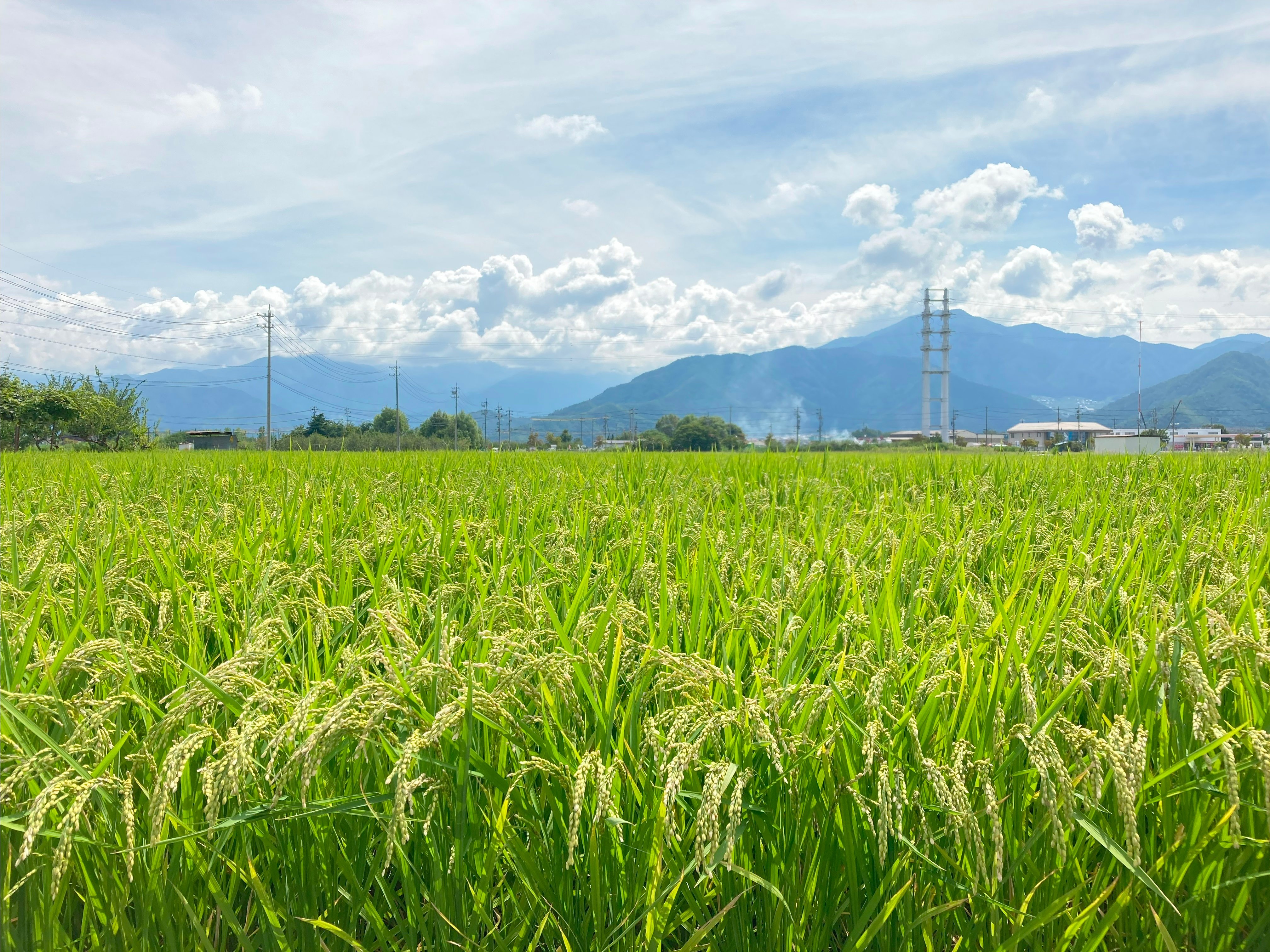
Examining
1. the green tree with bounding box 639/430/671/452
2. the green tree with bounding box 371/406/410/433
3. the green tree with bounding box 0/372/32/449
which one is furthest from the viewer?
the green tree with bounding box 371/406/410/433

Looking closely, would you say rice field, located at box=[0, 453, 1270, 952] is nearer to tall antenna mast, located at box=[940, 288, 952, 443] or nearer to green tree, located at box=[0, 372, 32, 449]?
green tree, located at box=[0, 372, 32, 449]

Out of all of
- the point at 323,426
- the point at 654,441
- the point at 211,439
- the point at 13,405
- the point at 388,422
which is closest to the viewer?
the point at 654,441

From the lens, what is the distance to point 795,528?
11.2 ft

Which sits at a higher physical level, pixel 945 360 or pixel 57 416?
pixel 945 360

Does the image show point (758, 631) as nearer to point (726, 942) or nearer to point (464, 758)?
point (726, 942)

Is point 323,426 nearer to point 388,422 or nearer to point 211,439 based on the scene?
point 211,439

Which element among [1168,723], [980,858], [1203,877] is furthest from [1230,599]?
[980,858]

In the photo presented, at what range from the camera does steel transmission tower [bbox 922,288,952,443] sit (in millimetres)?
137125

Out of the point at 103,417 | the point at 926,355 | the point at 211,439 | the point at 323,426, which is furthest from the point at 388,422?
the point at 926,355

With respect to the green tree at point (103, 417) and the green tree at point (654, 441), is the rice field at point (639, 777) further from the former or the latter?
the green tree at point (103, 417)

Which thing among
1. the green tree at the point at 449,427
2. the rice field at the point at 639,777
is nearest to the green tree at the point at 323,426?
the green tree at the point at 449,427

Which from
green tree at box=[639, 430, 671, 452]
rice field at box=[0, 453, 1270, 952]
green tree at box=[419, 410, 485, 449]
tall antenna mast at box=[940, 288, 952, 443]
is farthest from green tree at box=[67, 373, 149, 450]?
tall antenna mast at box=[940, 288, 952, 443]

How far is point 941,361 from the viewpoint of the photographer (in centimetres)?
14512

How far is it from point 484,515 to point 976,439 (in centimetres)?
20476
